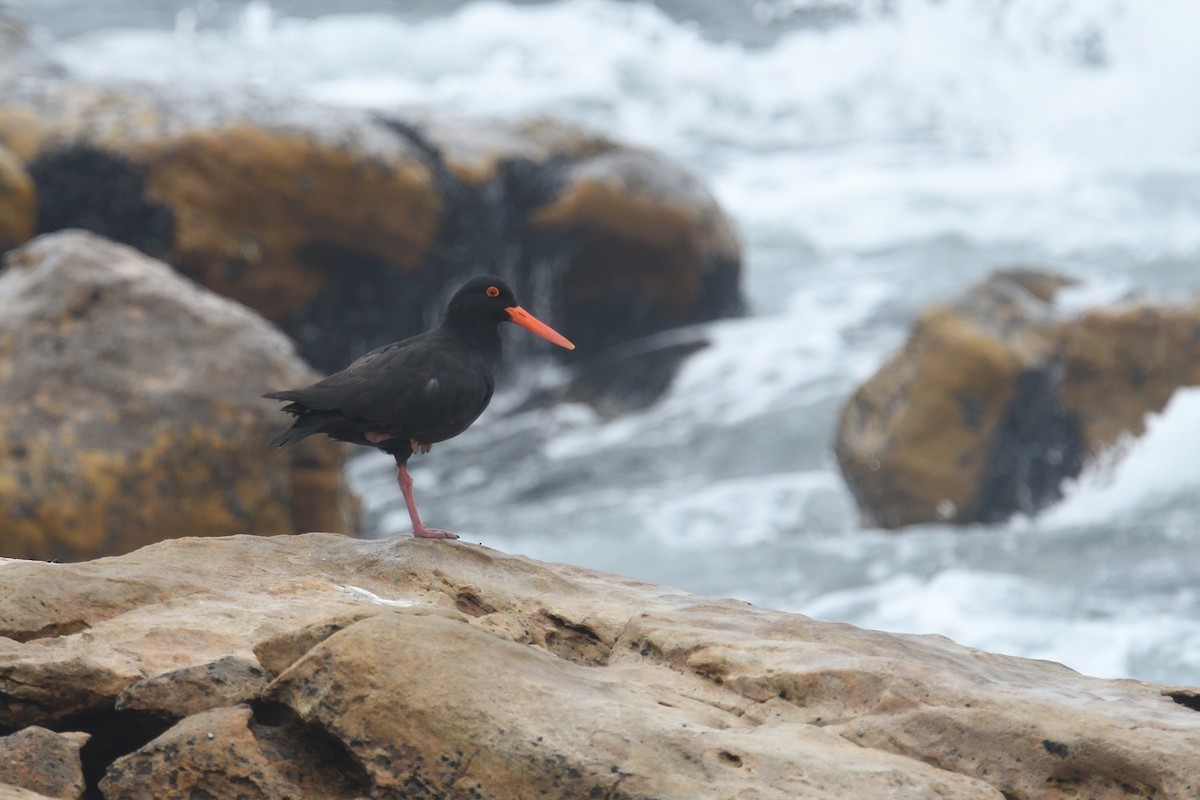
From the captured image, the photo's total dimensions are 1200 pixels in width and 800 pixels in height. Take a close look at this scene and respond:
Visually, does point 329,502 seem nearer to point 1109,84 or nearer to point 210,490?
point 210,490

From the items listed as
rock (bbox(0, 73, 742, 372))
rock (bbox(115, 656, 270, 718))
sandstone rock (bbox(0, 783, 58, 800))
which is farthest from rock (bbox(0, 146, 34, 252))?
sandstone rock (bbox(0, 783, 58, 800))

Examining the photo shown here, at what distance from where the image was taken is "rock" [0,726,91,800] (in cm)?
292

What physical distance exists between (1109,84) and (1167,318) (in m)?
17.4

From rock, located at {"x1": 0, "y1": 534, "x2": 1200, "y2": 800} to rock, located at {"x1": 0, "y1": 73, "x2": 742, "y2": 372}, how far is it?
747 centimetres

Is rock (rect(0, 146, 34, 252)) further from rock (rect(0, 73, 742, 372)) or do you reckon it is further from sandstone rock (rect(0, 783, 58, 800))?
sandstone rock (rect(0, 783, 58, 800))

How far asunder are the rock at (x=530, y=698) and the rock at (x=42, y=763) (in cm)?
8

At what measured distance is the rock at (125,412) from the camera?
24.5ft

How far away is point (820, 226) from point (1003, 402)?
34.8 ft

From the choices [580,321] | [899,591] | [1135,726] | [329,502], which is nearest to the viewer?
[1135,726]

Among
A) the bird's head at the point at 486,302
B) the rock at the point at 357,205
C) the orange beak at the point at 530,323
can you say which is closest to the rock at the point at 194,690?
the bird's head at the point at 486,302

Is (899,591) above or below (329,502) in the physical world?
below

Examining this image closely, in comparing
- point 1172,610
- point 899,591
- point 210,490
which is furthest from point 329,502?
point 1172,610

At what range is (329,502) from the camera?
824cm

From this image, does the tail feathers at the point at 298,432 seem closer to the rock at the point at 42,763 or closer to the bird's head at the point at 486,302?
the bird's head at the point at 486,302
